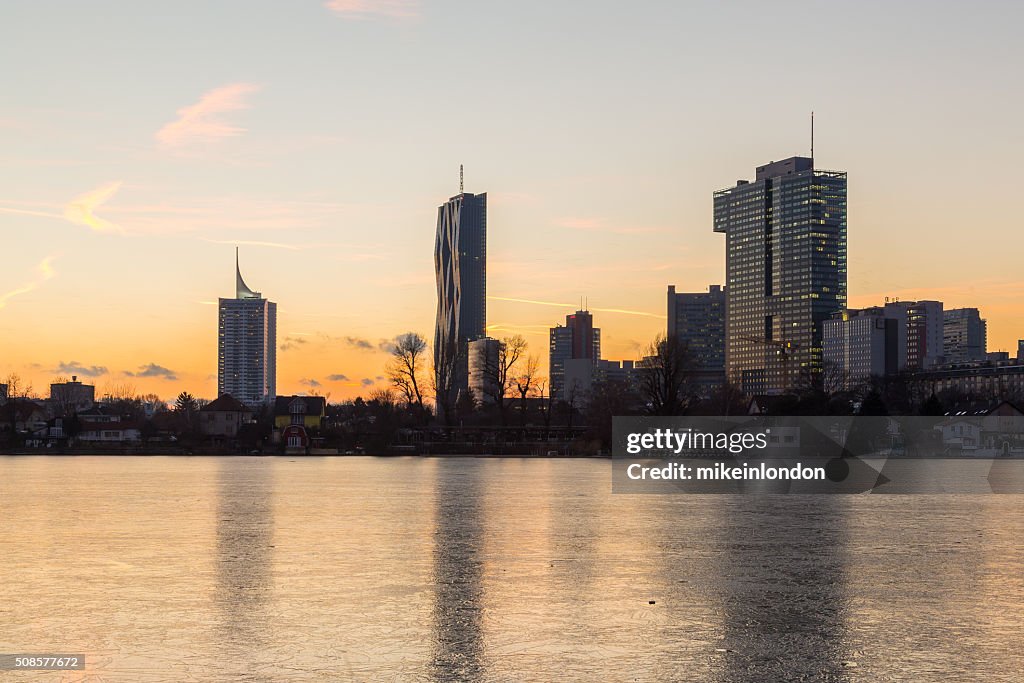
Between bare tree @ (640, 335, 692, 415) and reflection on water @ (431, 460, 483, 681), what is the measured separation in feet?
283

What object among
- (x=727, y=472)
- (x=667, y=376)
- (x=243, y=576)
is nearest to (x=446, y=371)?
(x=667, y=376)

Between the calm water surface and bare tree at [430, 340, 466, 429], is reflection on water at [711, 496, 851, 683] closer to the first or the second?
the calm water surface

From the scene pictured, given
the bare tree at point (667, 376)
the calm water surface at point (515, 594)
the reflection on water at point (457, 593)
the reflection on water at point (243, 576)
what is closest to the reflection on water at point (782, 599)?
the calm water surface at point (515, 594)

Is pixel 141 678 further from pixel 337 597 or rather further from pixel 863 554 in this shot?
pixel 863 554

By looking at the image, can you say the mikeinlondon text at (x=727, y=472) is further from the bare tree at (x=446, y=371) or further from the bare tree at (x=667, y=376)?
the bare tree at (x=446, y=371)

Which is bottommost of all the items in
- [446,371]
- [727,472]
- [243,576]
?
[727,472]

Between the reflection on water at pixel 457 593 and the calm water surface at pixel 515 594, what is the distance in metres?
0.06

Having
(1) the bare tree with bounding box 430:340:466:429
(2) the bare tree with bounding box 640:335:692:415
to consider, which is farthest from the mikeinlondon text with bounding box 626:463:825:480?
(1) the bare tree with bounding box 430:340:466:429

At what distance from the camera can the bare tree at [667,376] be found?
424 feet

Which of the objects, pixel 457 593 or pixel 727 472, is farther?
pixel 727 472

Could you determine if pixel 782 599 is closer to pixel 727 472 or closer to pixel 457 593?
pixel 457 593

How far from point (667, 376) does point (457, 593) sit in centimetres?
10861

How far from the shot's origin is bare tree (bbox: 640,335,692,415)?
129125 millimetres

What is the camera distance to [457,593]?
21.6 meters
